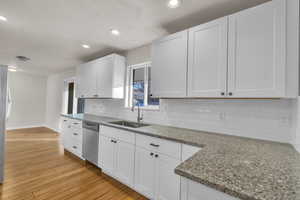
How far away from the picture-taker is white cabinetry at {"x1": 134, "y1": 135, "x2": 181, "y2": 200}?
61.1 inches

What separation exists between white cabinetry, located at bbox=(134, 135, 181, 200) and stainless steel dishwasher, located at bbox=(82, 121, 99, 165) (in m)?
1.03

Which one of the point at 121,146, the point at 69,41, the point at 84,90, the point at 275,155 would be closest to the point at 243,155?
the point at 275,155

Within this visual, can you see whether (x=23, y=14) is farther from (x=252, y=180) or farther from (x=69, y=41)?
(x=252, y=180)

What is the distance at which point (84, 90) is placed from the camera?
11.7ft

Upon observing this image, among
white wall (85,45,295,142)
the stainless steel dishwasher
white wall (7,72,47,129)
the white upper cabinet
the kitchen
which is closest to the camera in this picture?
the kitchen

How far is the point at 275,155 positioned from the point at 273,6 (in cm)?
133

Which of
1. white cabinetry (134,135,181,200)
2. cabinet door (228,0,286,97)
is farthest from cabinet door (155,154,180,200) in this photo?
cabinet door (228,0,286,97)

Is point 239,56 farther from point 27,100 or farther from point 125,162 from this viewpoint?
point 27,100

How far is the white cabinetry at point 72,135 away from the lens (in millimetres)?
2963

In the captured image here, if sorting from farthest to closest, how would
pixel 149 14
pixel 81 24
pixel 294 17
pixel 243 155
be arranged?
pixel 81 24
pixel 149 14
pixel 294 17
pixel 243 155

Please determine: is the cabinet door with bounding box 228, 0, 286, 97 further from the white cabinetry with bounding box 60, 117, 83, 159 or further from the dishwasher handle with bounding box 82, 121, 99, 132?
the white cabinetry with bounding box 60, 117, 83, 159

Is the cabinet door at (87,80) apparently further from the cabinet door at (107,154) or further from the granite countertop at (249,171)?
the granite countertop at (249,171)

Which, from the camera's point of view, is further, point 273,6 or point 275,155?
point 273,6

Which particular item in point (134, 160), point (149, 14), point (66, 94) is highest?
point (149, 14)
